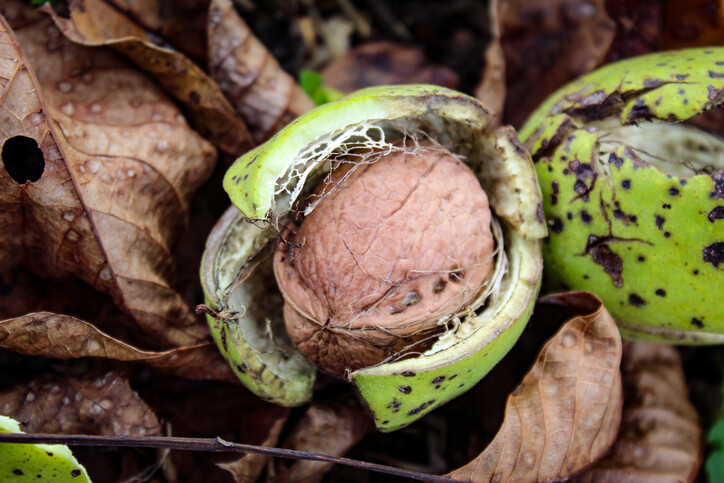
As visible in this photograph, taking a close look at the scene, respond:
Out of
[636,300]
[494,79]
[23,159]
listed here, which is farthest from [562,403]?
[23,159]

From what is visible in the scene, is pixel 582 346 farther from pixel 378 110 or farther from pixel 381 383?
pixel 378 110

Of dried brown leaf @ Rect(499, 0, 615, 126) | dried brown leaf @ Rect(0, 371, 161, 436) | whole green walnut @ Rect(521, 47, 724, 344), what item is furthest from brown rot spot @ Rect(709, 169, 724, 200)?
dried brown leaf @ Rect(0, 371, 161, 436)

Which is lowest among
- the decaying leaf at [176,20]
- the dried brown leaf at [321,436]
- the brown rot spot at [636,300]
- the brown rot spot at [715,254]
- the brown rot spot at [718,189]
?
the dried brown leaf at [321,436]

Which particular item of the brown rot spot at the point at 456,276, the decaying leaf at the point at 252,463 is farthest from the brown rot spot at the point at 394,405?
the decaying leaf at the point at 252,463

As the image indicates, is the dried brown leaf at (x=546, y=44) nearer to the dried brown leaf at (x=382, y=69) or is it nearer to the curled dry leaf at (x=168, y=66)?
the dried brown leaf at (x=382, y=69)

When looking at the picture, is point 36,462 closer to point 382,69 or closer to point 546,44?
point 382,69

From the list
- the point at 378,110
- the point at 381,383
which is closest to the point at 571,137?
the point at 378,110

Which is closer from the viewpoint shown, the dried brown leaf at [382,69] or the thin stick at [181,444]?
the thin stick at [181,444]
